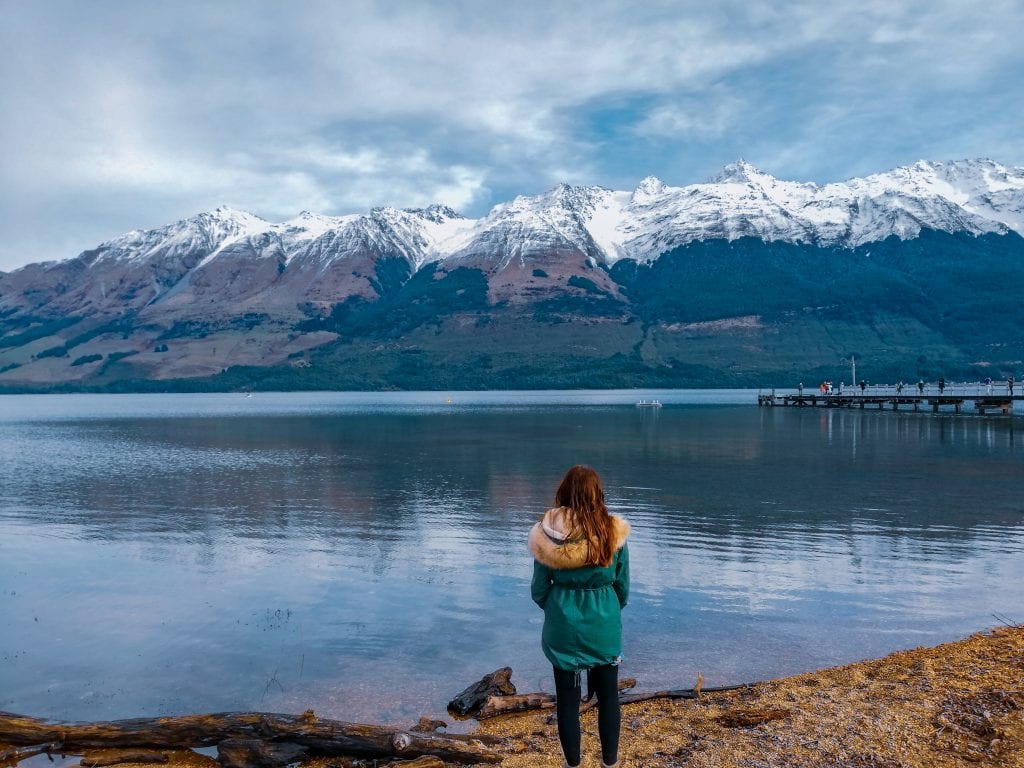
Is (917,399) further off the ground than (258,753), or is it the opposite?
(917,399)

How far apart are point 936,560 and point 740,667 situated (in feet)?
38.6

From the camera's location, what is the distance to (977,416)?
105 m

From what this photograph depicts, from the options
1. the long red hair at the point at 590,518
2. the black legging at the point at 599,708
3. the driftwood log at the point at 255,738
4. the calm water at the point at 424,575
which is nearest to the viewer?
the long red hair at the point at 590,518

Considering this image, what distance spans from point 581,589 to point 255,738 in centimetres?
505

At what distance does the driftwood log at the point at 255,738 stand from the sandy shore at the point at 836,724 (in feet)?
3.47

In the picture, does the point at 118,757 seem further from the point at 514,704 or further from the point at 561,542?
the point at 561,542

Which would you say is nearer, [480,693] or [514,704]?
[514,704]

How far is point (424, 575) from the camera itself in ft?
72.3

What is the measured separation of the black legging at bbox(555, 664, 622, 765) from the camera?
804cm

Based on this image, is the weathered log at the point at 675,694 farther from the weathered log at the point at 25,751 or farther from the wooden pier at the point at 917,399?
the wooden pier at the point at 917,399

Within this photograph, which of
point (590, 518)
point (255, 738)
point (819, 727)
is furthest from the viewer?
point (255, 738)

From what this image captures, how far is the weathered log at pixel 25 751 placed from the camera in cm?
1049

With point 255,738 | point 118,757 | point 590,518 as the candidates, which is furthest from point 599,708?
point 118,757

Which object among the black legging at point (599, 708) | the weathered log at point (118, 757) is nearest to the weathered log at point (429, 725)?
the weathered log at point (118, 757)
